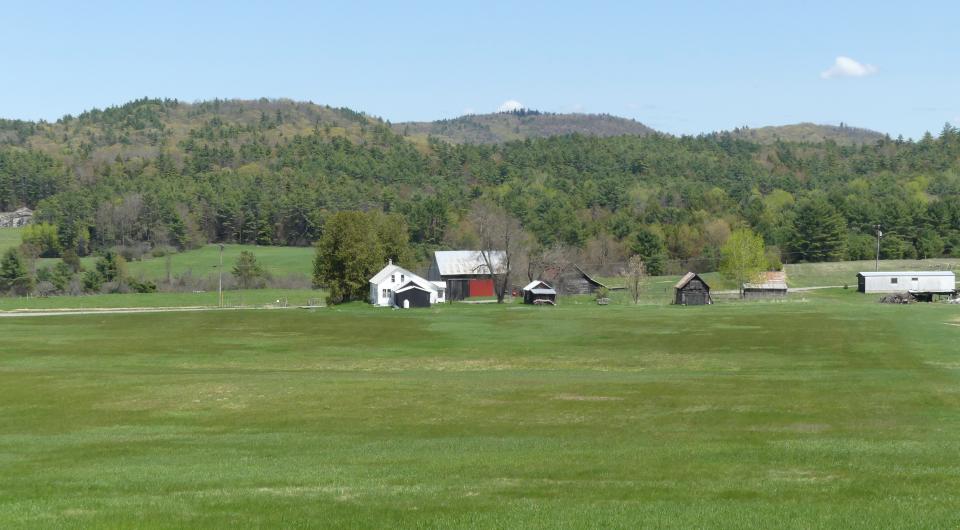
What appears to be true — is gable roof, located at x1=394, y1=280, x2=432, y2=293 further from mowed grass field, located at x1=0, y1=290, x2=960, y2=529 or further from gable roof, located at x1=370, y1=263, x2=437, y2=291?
mowed grass field, located at x1=0, y1=290, x2=960, y2=529

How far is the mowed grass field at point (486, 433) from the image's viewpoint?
732 inches

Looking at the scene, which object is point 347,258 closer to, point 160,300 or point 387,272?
point 387,272

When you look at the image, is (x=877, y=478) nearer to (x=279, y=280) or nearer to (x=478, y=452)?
(x=478, y=452)

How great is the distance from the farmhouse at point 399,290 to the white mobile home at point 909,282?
5596 cm

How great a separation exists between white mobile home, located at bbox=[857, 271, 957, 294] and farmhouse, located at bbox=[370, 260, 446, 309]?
56.0 m

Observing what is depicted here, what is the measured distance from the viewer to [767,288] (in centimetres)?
12825

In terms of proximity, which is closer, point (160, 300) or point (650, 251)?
point (160, 300)

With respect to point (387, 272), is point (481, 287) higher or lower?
lower

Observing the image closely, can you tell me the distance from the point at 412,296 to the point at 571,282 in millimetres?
32697

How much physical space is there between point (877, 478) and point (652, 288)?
12778 cm

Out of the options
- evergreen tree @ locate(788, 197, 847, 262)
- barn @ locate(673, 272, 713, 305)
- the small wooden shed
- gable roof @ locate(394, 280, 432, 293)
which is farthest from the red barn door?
evergreen tree @ locate(788, 197, 847, 262)

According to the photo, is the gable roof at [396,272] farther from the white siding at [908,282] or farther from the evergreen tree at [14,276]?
the evergreen tree at [14,276]

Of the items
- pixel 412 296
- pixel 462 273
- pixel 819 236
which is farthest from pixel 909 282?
pixel 412 296

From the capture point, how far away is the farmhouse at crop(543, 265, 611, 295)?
137375 mm
